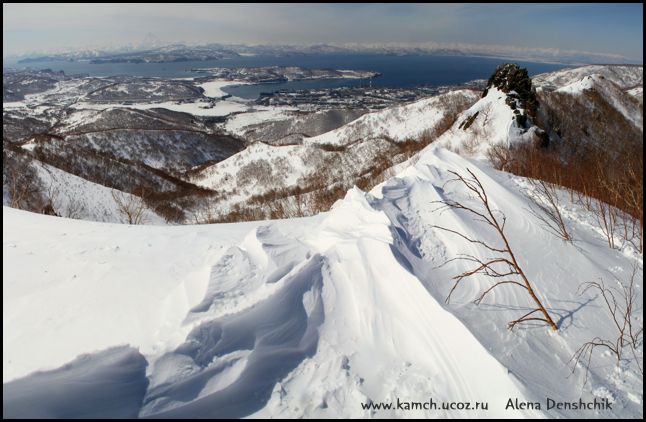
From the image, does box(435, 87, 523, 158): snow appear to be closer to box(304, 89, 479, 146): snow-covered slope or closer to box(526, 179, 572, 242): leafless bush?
box(526, 179, 572, 242): leafless bush

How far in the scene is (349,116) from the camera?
356 ft

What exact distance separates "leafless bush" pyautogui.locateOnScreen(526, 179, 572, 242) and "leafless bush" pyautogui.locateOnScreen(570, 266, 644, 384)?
1479 millimetres

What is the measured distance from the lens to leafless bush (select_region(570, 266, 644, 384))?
4.33m

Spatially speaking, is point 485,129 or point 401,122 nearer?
point 485,129

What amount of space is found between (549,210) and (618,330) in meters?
4.18

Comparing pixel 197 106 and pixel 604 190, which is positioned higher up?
pixel 197 106

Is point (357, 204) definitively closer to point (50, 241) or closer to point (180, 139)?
point (50, 241)

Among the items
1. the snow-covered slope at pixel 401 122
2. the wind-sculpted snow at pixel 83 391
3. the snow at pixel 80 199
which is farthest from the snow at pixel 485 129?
the snow-covered slope at pixel 401 122

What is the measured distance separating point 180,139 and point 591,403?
312 ft

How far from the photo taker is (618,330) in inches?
193

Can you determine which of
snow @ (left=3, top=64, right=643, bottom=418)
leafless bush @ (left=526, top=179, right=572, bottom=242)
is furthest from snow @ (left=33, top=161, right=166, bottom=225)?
leafless bush @ (left=526, top=179, right=572, bottom=242)

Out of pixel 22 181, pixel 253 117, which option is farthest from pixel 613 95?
pixel 253 117

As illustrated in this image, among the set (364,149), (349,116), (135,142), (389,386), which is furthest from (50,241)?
(349,116)

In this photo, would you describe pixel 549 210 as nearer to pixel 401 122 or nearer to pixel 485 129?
pixel 485 129
